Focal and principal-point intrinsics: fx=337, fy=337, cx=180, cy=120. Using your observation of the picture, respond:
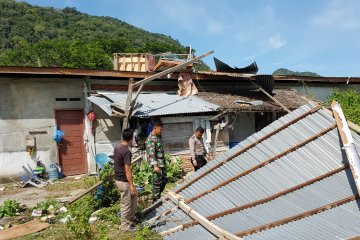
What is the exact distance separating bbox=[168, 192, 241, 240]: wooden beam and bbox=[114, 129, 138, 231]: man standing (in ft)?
2.38

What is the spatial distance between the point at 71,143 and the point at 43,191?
8.63 feet

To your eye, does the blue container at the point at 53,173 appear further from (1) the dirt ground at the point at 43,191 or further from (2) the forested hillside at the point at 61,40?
(2) the forested hillside at the point at 61,40

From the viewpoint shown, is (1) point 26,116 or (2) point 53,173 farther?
(2) point 53,173

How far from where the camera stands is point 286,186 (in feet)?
16.4

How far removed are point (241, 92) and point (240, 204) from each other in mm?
10480

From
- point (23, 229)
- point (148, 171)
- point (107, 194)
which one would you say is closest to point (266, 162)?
point (107, 194)

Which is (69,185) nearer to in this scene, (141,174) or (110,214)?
(141,174)

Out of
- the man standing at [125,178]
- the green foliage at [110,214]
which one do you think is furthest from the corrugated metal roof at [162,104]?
the man standing at [125,178]

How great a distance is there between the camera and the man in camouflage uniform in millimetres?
6691

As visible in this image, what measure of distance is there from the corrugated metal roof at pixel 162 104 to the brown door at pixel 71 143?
4.41 feet

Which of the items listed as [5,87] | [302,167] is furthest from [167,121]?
[302,167]

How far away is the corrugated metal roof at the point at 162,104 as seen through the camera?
11234mm

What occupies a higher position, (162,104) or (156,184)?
(162,104)

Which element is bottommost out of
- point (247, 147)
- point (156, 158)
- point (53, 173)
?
point (53, 173)
